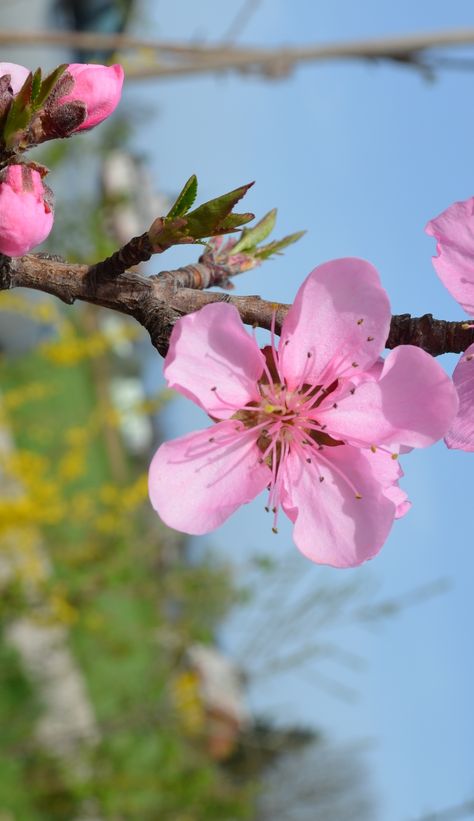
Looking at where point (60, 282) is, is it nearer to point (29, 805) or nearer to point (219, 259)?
point (219, 259)

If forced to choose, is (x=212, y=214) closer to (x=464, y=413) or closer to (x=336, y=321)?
(x=336, y=321)

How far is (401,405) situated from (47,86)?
53 centimetres

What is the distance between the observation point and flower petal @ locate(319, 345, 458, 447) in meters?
0.91

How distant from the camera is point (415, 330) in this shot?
996 mm

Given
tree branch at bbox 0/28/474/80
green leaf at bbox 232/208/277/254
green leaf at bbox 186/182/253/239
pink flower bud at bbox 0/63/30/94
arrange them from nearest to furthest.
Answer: green leaf at bbox 186/182/253/239, pink flower bud at bbox 0/63/30/94, green leaf at bbox 232/208/277/254, tree branch at bbox 0/28/474/80

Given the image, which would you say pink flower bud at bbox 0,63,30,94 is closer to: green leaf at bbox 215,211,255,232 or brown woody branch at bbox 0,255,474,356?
brown woody branch at bbox 0,255,474,356

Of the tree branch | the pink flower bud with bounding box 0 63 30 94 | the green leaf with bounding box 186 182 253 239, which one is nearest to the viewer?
the green leaf with bounding box 186 182 253 239

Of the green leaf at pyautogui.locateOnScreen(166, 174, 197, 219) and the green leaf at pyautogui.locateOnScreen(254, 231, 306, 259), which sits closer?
the green leaf at pyautogui.locateOnScreen(166, 174, 197, 219)

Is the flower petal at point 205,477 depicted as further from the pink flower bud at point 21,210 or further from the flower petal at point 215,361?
the pink flower bud at point 21,210

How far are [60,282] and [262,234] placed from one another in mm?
399

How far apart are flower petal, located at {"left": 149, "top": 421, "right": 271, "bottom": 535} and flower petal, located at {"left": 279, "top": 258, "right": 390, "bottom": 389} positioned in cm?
13

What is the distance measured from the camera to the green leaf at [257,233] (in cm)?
127

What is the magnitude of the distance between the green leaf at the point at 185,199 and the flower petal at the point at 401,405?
0.28 metres

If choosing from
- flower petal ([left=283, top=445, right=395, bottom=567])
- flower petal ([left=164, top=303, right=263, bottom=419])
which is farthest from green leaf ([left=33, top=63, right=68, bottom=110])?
flower petal ([left=283, top=445, right=395, bottom=567])
